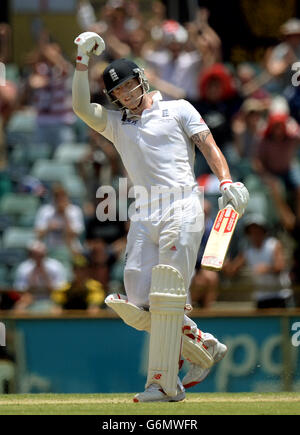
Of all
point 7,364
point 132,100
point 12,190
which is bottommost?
point 7,364

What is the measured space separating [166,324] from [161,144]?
3.65 feet

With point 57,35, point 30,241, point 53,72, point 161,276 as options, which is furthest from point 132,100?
point 57,35

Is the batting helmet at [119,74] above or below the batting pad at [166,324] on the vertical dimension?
above

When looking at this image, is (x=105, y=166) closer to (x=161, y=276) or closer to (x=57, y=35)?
(x=57, y=35)

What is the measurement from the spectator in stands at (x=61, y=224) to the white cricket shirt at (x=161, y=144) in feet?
16.0

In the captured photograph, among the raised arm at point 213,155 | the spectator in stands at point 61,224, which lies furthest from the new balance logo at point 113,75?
the spectator in stands at point 61,224

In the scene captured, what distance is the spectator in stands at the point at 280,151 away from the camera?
1173 cm

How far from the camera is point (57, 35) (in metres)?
15.1

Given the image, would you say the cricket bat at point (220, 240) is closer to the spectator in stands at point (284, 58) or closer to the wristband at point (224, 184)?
the wristband at point (224, 184)

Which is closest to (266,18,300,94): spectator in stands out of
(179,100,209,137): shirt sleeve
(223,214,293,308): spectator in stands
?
(223,214,293,308): spectator in stands

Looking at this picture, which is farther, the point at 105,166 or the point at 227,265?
the point at 105,166

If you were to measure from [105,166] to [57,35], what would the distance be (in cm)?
353

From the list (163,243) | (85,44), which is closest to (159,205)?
(163,243)

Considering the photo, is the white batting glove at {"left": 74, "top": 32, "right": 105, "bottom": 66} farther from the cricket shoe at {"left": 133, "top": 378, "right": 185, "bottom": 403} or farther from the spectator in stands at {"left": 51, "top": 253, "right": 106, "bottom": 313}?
the spectator in stands at {"left": 51, "top": 253, "right": 106, "bottom": 313}
